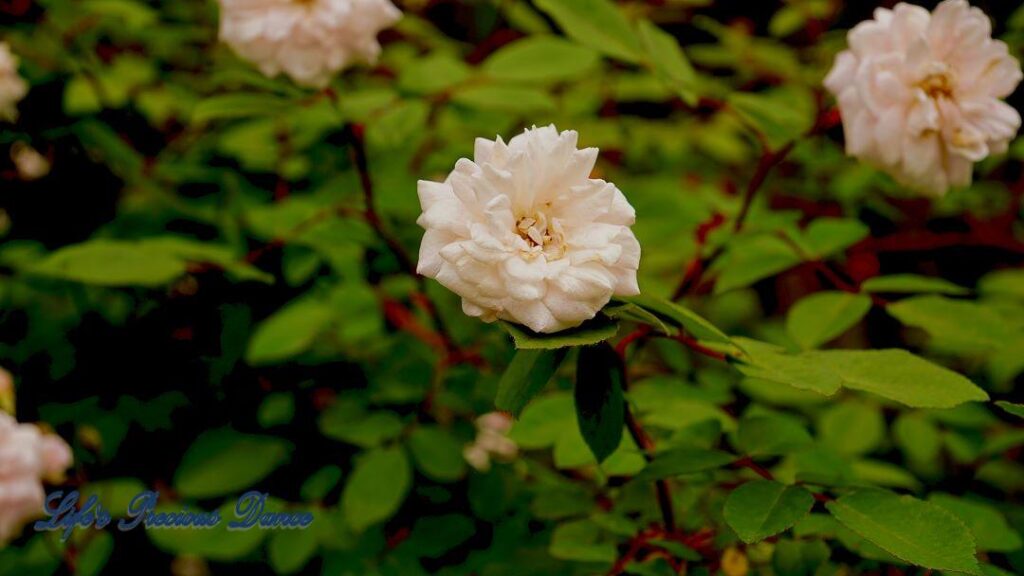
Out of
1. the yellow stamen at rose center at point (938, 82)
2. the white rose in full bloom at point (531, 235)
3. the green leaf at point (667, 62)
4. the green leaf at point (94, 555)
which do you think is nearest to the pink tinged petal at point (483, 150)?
the white rose in full bloom at point (531, 235)

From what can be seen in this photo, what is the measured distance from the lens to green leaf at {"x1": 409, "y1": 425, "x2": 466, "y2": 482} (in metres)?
1.31

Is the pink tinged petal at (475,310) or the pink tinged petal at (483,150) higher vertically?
the pink tinged petal at (483,150)

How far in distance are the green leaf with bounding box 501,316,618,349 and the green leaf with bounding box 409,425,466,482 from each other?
24.7 inches

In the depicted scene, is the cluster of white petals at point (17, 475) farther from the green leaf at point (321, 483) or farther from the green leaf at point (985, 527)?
the green leaf at point (985, 527)

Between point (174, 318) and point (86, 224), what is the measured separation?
31 centimetres

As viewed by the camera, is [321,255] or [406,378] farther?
[321,255]

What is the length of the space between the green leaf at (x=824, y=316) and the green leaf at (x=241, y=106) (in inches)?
33.9

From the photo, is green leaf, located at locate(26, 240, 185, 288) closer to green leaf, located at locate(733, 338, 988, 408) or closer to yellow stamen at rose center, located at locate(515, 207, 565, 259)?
yellow stamen at rose center, located at locate(515, 207, 565, 259)

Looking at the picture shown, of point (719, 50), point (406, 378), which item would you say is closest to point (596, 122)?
point (719, 50)

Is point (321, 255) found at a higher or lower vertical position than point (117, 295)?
higher

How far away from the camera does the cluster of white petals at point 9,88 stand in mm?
1571

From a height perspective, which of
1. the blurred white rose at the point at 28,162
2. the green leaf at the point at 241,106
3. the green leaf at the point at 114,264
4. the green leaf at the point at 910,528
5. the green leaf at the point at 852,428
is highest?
the green leaf at the point at 241,106

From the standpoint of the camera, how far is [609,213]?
78 centimetres

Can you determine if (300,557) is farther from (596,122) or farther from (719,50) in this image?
(719,50)
